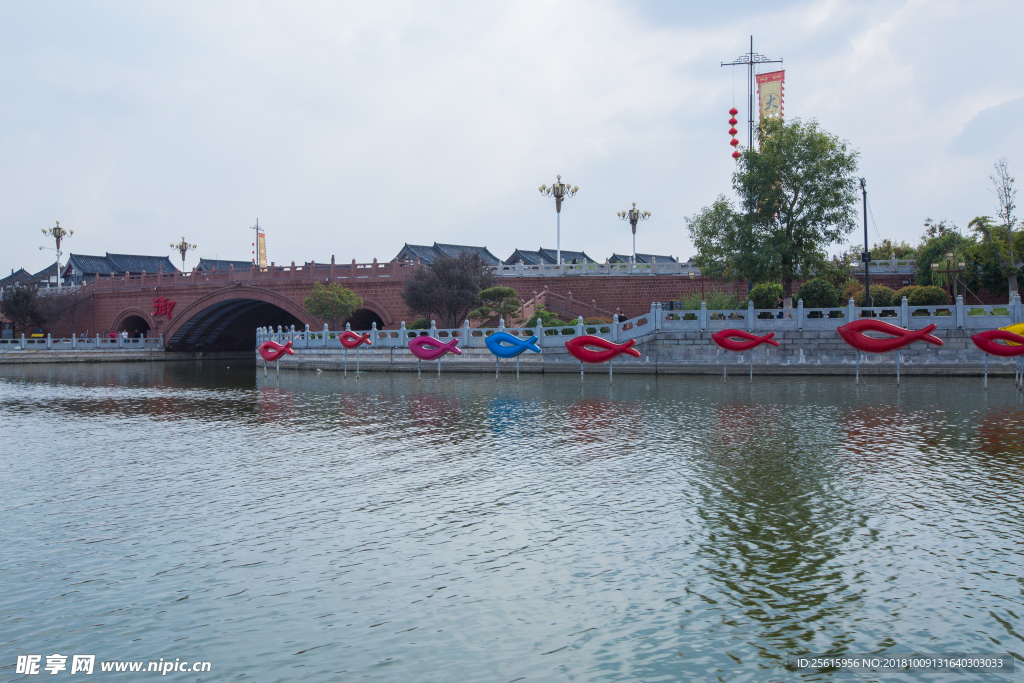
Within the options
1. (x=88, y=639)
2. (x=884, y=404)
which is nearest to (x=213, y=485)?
(x=88, y=639)

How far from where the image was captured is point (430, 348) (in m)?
31.5

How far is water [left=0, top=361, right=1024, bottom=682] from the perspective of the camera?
5.76 meters

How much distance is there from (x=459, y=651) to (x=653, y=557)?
8.27 feet

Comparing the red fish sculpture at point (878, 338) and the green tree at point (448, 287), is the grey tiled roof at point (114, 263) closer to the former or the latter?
the green tree at point (448, 287)

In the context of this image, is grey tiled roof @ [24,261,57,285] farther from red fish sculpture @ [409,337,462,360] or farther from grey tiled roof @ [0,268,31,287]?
red fish sculpture @ [409,337,462,360]

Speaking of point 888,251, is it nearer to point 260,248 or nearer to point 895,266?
point 895,266

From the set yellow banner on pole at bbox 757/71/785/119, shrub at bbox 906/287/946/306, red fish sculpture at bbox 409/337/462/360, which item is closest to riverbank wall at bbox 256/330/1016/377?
red fish sculpture at bbox 409/337/462/360

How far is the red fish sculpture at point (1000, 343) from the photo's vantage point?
2223 centimetres

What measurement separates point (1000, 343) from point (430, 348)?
19.1 metres

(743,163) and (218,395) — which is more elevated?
(743,163)

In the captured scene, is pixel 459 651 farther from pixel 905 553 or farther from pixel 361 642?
pixel 905 553

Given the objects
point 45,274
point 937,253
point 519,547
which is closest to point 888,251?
point 937,253

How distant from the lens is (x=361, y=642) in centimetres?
584

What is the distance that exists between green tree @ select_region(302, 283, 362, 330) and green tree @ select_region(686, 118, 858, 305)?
71.2ft
